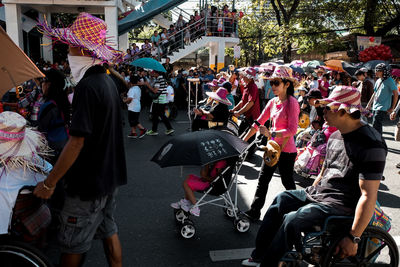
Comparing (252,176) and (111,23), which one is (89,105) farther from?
(111,23)

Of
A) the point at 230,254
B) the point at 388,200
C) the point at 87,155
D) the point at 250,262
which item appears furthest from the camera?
the point at 388,200

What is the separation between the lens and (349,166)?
8.50 feet

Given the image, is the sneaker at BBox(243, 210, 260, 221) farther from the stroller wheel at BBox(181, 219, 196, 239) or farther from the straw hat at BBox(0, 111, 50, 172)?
the straw hat at BBox(0, 111, 50, 172)

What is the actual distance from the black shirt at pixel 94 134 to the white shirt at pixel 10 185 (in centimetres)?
46

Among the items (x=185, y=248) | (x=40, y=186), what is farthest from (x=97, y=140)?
(x=185, y=248)

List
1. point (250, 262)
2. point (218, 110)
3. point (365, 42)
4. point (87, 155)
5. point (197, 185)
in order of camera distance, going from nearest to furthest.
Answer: point (87, 155) → point (250, 262) → point (197, 185) → point (218, 110) → point (365, 42)

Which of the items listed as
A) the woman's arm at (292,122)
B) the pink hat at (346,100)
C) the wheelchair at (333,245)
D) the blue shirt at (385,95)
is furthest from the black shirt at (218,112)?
the blue shirt at (385,95)

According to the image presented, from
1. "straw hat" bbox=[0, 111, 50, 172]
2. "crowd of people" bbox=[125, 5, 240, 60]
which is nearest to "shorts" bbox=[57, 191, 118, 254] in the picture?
"straw hat" bbox=[0, 111, 50, 172]

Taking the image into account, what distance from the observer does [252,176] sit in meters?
6.19

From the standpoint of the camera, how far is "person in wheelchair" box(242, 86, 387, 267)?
2.39m

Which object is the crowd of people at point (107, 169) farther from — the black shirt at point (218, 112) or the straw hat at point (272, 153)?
the black shirt at point (218, 112)

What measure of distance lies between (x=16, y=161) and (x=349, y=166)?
99.7 inches

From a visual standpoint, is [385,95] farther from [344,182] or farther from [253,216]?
[344,182]

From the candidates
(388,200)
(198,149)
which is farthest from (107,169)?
(388,200)
